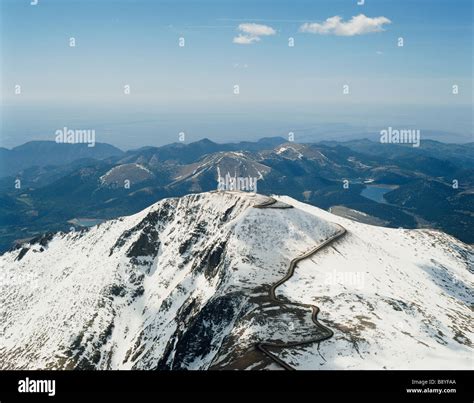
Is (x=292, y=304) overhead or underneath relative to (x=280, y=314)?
underneath

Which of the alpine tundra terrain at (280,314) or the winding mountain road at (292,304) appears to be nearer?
the winding mountain road at (292,304)

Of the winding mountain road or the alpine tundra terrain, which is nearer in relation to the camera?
the winding mountain road

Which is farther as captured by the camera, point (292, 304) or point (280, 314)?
point (292, 304)

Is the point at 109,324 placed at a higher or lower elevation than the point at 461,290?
lower

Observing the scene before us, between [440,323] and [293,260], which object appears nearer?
[440,323]

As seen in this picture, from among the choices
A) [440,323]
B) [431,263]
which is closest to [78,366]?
[440,323]
